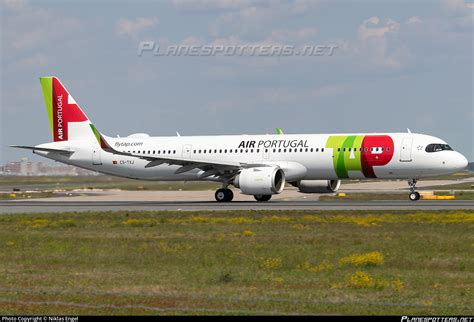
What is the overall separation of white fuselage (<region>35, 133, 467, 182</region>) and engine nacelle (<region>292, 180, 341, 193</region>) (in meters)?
1.57

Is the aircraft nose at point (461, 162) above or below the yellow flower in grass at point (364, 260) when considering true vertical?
above

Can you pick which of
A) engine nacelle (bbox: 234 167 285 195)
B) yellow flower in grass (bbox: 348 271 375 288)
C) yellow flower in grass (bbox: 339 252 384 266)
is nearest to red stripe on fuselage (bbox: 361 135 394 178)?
engine nacelle (bbox: 234 167 285 195)

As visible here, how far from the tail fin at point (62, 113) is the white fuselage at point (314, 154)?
3628 mm

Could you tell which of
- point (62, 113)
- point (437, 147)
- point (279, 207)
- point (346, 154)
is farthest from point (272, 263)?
point (62, 113)

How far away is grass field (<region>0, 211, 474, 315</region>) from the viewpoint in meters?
15.2

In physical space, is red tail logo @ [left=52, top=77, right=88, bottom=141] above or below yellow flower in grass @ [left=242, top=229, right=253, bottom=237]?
above

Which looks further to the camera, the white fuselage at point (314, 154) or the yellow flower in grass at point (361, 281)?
the white fuselage at point (314, 154)

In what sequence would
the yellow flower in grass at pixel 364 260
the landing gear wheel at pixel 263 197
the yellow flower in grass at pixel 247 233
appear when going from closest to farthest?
the yellow flower in grass at pixel 364 260, the yellow flower in grass at pixel 247 233, the landing gear wheel at pixel 263 197

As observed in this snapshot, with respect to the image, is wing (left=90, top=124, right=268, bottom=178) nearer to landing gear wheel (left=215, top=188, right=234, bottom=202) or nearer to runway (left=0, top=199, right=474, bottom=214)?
landing gear wheel (left=215, top=188, right=234, bottom=202)

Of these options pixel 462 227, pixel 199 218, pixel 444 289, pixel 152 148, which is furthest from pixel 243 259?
pixel 152 148

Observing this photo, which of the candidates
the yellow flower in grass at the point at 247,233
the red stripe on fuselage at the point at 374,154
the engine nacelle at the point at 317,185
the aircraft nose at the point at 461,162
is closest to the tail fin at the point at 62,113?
the engine nacelle at the point at 317,185

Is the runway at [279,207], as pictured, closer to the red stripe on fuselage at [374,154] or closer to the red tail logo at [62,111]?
the red stripe on fuselage at [374,154]

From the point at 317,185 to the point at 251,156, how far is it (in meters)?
4.30

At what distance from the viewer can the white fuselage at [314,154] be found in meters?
46.6
